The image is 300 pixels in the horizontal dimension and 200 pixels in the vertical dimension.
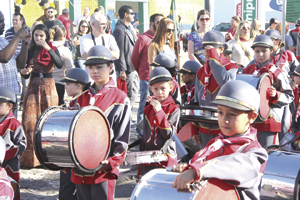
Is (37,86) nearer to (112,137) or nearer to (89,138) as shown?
(112,137)

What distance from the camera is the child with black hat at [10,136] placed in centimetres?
500

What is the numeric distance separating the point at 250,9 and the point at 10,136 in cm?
995

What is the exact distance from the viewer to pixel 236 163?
2596 millimetres

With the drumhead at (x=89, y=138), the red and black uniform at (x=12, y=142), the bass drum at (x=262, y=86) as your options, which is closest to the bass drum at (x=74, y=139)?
the drumhead at (x=89, y=138)

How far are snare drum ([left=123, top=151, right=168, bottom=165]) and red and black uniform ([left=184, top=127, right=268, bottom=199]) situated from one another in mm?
1314

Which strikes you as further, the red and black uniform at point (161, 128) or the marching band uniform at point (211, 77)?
the marching band uniform at point (211, 77)

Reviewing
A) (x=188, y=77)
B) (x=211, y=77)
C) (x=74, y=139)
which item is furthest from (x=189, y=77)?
(x=74, y=139)

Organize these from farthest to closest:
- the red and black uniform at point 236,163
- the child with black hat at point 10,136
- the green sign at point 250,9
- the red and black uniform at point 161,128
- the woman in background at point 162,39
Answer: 1. the green sign at point 250,9
2. the woman in background at point 162,39
3. the child with black hat at point 10,136
4. the red and black uniform at point 161,128
5. the red and black uniform at point 236,163

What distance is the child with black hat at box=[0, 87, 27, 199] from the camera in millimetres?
5004

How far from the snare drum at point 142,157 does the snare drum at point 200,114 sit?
2.63ft

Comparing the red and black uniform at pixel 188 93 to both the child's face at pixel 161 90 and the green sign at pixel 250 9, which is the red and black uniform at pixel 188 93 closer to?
the child's face at pixel 161 90

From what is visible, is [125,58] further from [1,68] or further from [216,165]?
[216,165]

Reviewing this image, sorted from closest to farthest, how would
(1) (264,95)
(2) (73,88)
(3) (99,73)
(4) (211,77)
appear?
(3) (99,73) → (2) (73,88) → (1) (264,95) → (4) (211,77)

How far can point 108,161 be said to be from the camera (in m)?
3.79
